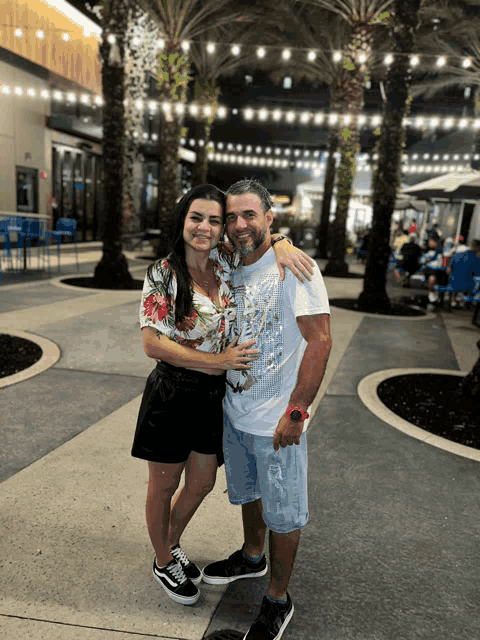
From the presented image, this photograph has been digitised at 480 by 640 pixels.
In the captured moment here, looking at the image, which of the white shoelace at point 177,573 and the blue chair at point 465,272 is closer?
the white shoelace at point 177,573

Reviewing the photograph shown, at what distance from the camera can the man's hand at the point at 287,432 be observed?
1957mm

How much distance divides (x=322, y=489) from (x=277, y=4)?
15368 millimetres

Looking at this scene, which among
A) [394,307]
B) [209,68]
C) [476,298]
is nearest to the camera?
[476,298]

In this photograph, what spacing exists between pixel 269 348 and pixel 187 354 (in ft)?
1.11

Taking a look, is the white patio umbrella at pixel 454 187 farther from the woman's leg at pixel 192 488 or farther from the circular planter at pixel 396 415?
the woman's leg at pixel 192 488

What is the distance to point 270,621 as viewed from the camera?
208 centimetres

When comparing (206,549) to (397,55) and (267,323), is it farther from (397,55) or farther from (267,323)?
(397,55)

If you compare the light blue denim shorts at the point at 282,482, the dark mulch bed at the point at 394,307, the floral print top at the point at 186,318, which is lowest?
the dark mulch bed at the point at 394,307

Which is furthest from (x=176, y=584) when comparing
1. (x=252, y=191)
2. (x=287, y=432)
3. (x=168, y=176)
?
(x=168, y=176)

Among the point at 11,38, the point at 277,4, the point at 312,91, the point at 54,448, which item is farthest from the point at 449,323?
the point at 312,91

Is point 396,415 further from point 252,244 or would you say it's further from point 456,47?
point 456,47

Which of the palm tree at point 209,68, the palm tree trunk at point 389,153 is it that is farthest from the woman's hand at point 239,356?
the palm tree at point 209,68

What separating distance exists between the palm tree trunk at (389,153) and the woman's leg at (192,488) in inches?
328

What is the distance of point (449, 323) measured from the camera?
9.47m
